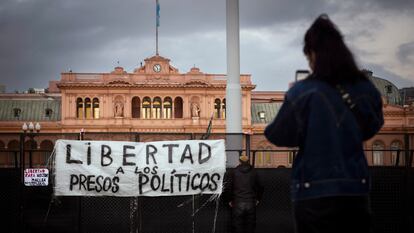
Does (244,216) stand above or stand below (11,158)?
below

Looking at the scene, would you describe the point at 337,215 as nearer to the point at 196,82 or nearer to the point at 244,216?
the point at 244,216

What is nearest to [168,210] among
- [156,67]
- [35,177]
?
[35,177]

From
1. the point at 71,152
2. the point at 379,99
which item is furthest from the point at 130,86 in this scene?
the point at 379,99

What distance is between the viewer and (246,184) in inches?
410

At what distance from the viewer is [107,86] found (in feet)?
237

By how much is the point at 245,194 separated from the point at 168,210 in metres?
1.69

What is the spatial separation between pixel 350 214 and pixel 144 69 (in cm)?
7171

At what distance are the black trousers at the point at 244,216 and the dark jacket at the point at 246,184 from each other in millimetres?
87

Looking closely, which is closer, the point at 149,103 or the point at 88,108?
the point at 88,108

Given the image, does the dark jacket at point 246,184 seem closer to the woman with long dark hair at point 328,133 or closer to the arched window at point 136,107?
the woman with long dark hair at point 328,133

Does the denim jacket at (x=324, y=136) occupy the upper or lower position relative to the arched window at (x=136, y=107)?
lower

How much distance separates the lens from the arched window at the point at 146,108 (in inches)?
2913

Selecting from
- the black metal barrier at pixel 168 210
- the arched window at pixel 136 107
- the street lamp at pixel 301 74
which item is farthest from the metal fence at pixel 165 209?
the arched window at pixel 136 107

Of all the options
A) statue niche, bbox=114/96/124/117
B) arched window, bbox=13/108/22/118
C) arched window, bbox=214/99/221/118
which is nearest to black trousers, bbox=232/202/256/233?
statue niche, bbox=114/96/124/117
